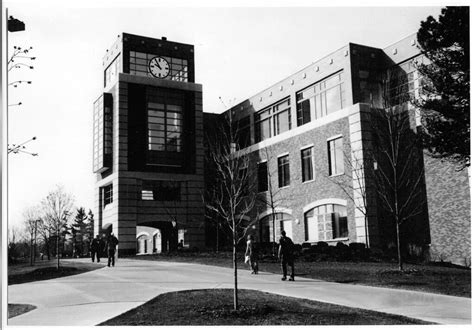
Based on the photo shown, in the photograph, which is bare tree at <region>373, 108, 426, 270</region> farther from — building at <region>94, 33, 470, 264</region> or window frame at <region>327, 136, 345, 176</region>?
window frame at <region>327, 136, 345, 176</region>

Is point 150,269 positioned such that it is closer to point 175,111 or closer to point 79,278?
point 79,278

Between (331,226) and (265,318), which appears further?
(331,226)

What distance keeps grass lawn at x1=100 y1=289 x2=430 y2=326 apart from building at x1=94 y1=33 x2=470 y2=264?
14.0 metres

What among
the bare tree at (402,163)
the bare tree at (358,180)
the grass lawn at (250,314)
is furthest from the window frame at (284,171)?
the grass lawn at (250,314)

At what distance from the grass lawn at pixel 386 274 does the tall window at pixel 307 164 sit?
26.5 feet

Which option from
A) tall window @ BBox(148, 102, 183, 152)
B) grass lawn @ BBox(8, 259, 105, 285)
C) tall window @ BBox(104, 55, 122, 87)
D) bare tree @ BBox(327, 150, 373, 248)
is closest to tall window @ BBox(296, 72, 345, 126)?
bare tree @ BBox(327, 150, 373, 248)

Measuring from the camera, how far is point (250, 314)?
463 inches

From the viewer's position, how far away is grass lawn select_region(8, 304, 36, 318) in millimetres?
12193

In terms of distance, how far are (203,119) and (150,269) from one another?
1746 cm

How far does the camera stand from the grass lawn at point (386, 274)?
629 inches

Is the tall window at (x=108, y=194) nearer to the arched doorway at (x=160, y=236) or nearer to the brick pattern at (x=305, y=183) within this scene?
the arched doorway at (x=160, y=236)

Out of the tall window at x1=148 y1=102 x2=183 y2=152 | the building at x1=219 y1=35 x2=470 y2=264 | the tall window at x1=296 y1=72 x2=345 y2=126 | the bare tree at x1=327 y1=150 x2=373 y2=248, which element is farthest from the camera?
the tall window at x1=148 y1=102 x2=183 y2=152

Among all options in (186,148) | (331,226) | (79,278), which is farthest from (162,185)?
(79,278)

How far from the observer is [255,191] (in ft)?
113
